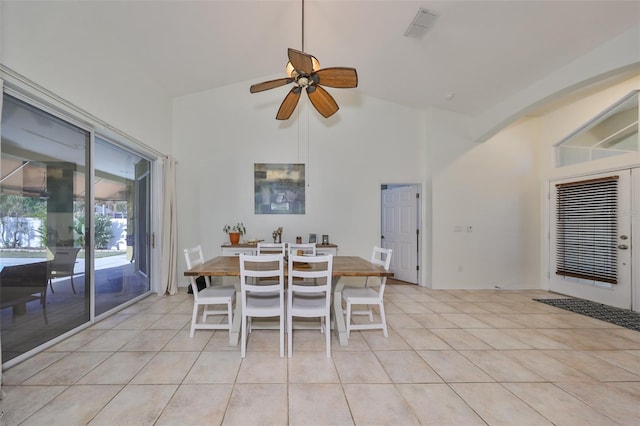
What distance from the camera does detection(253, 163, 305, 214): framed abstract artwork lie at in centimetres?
482

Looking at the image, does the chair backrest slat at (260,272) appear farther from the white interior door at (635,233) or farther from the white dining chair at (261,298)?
the white interior door at (635,233)

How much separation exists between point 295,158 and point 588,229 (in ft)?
15.9

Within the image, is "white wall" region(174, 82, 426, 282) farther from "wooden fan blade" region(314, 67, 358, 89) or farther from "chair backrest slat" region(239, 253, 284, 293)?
"chair backrest slat" region(239, 253, 284, 293)

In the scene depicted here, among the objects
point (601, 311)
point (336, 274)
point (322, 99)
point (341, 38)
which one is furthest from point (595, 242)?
point (341, 38)

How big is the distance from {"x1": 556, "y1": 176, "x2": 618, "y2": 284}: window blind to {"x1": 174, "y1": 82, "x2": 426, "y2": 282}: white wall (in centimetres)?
238

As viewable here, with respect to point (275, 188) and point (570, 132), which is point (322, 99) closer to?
point (275, 188)

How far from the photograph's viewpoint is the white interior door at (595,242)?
365 centimetres

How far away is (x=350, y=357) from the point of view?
91.9 inches

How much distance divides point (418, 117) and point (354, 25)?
2367 millimetres

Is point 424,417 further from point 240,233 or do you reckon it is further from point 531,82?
point 531,82

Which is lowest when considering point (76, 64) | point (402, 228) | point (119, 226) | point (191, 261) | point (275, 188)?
point (191, 261)

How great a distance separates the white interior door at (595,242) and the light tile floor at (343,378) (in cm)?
120

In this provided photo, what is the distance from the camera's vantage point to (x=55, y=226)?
2.53 m

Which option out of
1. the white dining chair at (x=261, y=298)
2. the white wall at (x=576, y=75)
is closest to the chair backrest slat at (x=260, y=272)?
the white dining chair at (x=261, y=298)
